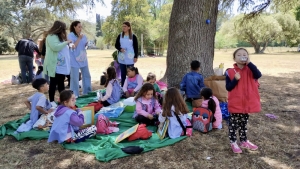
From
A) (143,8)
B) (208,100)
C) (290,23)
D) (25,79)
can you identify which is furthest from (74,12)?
(290,23)

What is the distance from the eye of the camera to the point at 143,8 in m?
30.6

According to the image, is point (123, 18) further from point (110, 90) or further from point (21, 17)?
point (110, 90)

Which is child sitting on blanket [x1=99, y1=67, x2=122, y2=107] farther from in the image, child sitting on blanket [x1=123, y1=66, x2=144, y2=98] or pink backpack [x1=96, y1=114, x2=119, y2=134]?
pink backpack [x1=96, y1=114, x2=119, y2=134]

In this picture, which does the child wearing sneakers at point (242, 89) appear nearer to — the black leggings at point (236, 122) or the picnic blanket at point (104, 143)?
the black leggings at point (236, 122)

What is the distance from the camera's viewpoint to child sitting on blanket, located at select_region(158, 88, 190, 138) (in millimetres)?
3479

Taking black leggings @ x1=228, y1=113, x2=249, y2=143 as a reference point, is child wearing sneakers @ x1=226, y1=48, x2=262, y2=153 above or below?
above

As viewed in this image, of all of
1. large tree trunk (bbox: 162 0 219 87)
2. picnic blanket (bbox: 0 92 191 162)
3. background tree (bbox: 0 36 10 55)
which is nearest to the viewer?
picnic blanket (bbox: 0 92 191 162)

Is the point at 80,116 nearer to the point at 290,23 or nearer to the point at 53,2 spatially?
the point at 53,2

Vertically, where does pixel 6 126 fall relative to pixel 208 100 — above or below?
below

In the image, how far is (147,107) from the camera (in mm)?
4098

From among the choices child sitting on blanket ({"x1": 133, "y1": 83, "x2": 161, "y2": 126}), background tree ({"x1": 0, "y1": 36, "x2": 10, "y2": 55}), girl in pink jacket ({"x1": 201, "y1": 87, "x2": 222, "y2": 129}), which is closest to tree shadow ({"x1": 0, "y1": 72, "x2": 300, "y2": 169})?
girl in pink jacket ({"x1": 201, "y1": 87, "x2": 222, "y2": 129})

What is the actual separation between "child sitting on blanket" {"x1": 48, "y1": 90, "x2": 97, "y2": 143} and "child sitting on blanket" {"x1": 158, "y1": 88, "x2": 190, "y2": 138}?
117 cm

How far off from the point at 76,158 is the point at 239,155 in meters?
2.00

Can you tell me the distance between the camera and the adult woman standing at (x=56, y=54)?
456 cm
